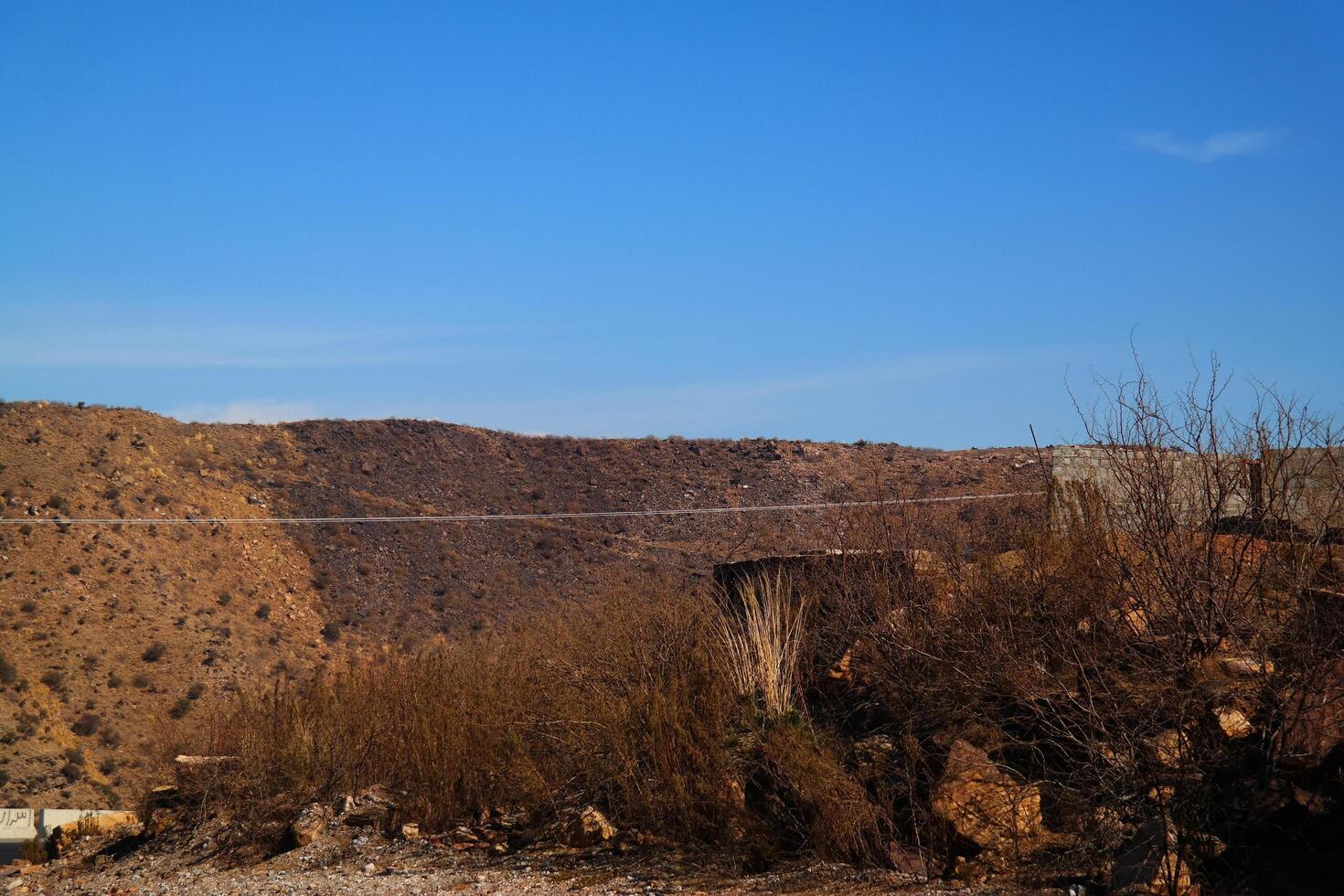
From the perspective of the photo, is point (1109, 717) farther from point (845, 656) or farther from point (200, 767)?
point (200, 767)

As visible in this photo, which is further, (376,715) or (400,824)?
(376,715)

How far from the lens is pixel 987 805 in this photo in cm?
874

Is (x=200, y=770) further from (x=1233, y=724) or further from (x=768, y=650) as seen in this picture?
(x=1233, y=724)

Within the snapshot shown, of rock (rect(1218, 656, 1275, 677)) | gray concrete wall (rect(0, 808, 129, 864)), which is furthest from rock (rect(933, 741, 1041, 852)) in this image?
gray concrete wall (rect(0, 808, 129, 864))

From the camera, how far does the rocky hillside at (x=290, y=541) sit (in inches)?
1068

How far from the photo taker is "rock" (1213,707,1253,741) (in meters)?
8.21

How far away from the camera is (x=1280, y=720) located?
789 cm

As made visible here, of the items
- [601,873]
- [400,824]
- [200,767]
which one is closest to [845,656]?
[601,873]

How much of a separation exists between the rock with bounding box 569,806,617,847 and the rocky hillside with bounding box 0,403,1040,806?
338 inches

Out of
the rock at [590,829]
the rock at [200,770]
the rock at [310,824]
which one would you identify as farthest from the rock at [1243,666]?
the rock at [200,770]

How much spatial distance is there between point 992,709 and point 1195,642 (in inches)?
66.6

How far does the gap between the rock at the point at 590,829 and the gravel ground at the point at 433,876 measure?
0.16 metres

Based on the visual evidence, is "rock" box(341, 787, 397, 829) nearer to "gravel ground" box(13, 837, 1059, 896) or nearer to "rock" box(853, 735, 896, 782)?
"gravel ground" box(13, 837, 1059, 896)

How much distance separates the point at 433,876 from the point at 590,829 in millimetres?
1441
